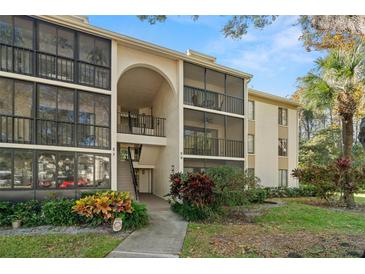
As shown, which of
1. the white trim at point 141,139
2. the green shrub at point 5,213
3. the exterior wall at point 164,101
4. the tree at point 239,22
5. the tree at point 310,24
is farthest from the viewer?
the white trim at point 141,139

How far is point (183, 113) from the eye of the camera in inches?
599

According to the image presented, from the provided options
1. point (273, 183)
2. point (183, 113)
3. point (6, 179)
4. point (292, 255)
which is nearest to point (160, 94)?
point (183, 113)

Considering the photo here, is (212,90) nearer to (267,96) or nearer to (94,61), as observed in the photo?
(267,96)

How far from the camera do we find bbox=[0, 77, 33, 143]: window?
33.8 ft

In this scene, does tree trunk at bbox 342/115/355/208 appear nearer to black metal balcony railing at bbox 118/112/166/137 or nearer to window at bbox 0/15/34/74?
black metal balcony railing at bbox 118/112/166/137

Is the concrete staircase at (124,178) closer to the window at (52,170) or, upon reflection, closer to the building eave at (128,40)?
the window at (52,170)

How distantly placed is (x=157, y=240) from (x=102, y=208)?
2.34m

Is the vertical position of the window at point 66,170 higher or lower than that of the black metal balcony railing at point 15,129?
lower

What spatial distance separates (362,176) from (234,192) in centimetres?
825

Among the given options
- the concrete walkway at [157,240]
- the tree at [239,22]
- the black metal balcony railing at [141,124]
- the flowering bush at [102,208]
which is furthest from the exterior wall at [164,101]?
the tree at [239,22]

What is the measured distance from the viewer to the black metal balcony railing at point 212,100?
15758 millimetres

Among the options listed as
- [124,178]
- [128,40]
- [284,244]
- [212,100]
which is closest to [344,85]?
[212,100]

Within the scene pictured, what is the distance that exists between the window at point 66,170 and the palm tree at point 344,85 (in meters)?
14.1

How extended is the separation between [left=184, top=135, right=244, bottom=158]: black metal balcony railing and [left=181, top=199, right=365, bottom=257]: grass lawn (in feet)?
17.0
